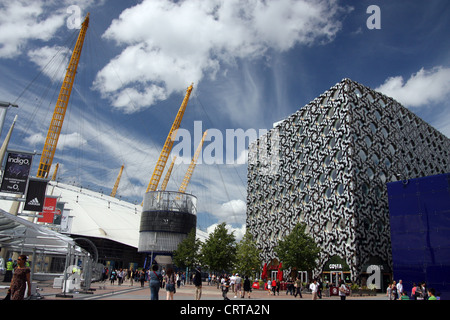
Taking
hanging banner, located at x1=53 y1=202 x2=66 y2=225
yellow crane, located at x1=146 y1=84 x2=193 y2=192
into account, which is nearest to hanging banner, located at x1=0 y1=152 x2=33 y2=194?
hanging banner, located at x1=53 y1=202 x2=66 y2=225

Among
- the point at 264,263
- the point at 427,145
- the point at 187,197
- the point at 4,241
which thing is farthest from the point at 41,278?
the point at 427,145

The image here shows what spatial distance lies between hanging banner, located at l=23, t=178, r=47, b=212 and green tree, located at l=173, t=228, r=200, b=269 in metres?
40.5

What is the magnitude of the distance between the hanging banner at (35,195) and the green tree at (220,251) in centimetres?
2595

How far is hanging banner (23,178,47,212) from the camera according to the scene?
28.4 m

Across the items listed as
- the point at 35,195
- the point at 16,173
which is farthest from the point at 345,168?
the point at 16,173

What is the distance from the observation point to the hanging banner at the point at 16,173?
25.1 m

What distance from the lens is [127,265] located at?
96000 mm

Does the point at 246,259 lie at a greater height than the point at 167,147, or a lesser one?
lesser

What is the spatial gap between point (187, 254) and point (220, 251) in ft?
69.9

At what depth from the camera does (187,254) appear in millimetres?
69250

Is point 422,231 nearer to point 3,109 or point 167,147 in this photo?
point 3,109

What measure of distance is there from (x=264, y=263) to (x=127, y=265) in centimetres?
4254

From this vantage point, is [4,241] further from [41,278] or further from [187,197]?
[187,197]

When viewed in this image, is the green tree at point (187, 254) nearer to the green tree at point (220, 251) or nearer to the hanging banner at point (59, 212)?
the green tree at point (220, 251)
